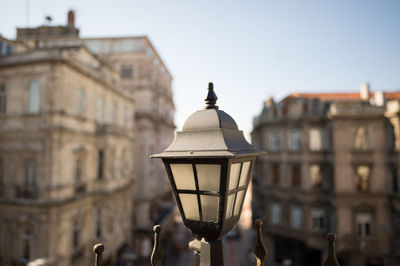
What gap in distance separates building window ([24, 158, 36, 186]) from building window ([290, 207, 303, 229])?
18996mm

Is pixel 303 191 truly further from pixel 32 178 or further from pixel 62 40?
pixel 62 40

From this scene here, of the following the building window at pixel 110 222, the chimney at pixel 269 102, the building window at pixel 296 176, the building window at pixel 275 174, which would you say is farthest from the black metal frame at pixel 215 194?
the chimney at pixel 269 102

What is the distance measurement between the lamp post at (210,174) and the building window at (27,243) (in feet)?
47.7

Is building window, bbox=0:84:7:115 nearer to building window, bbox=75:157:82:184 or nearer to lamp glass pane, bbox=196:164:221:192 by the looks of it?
building window, bbox=75:157:82:184

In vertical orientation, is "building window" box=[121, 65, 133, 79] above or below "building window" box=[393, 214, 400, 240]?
above

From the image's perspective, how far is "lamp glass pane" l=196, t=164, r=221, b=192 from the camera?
213 centimetres

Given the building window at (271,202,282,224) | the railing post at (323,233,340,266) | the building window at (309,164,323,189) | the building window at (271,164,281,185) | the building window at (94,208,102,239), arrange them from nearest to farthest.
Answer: the railing post at (323,233,340,266)
the building window at (94,208,102,239)
the building window at (309,164,323,189)
the building window at (271,202,282,224)
the building window at (271,164,281,185)

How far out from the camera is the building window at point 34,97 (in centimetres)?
1320

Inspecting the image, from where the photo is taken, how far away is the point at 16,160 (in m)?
13.3

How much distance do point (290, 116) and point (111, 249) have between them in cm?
1799

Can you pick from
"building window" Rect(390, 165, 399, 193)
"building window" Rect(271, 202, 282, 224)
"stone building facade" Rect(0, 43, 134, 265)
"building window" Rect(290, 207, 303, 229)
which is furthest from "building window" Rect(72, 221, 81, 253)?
"building window" Rect(390, 165, 399, 193)

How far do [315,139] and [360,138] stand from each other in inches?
125

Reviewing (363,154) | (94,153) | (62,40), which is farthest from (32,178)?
(363,154)

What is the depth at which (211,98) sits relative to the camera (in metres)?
2.65
